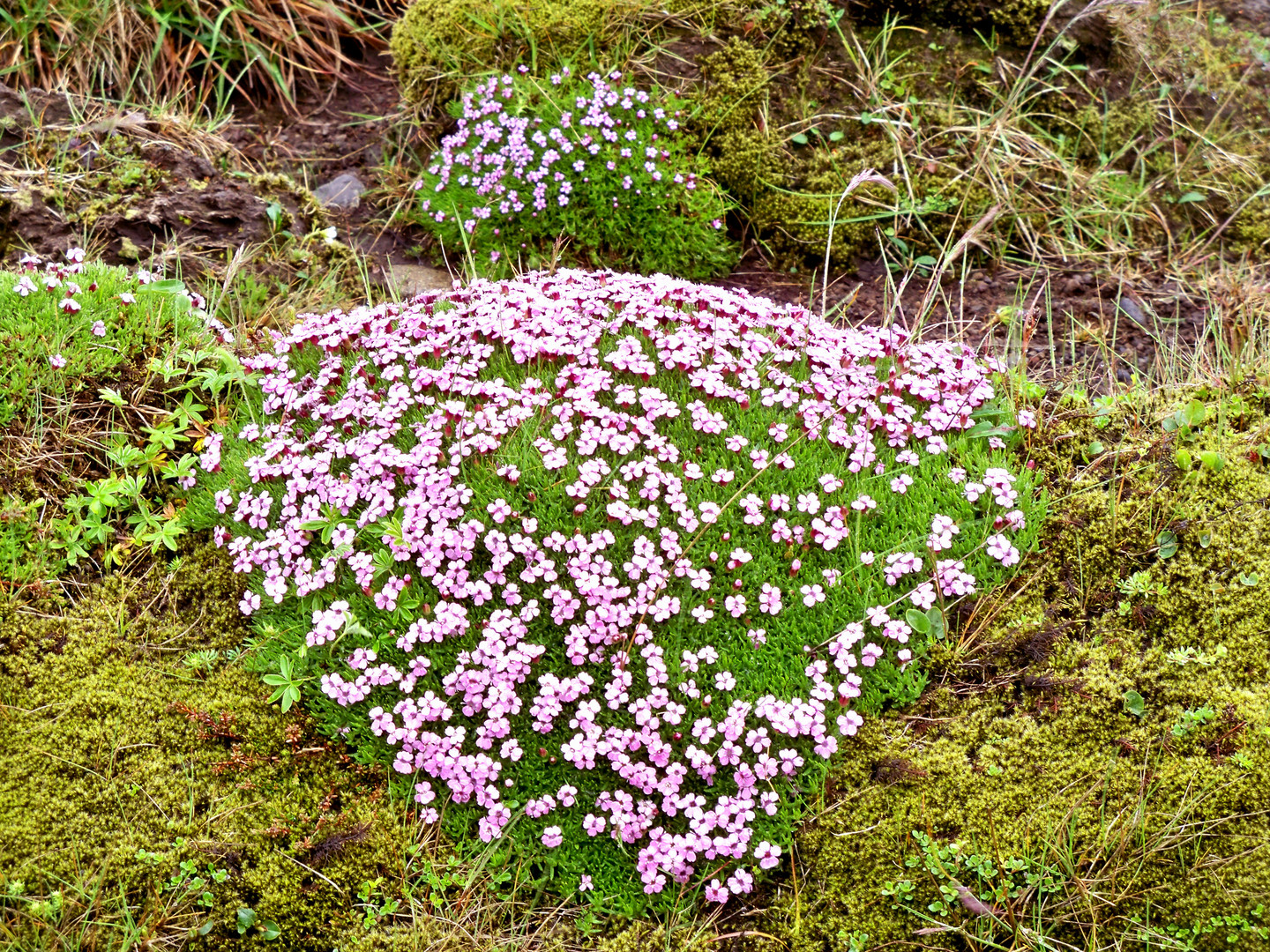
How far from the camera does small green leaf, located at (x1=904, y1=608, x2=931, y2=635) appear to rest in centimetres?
326

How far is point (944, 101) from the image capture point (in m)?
5.92

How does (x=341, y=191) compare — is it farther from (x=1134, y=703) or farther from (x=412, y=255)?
(x=1134, y=703)

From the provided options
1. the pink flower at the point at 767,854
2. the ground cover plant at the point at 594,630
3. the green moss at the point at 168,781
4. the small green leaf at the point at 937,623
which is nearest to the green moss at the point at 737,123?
the ground cover plant at the point at 594,630

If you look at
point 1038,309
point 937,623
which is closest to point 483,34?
point 1038,309

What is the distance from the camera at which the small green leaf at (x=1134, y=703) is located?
3.12 meters

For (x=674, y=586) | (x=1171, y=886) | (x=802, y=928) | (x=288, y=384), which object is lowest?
(x=802, y=928)

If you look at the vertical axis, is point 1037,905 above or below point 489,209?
below

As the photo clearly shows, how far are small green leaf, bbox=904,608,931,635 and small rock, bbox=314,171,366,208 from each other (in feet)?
15.6

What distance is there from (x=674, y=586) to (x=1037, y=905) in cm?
151

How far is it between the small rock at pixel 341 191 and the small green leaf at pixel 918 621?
15.6 feet

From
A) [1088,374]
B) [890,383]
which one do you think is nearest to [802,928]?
[890,383]

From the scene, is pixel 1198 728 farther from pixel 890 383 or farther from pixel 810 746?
pixel 890 383

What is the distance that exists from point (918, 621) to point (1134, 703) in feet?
2.49

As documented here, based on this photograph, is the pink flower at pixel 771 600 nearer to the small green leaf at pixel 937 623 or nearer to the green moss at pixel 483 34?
the small green leaf at pixel 937 623
